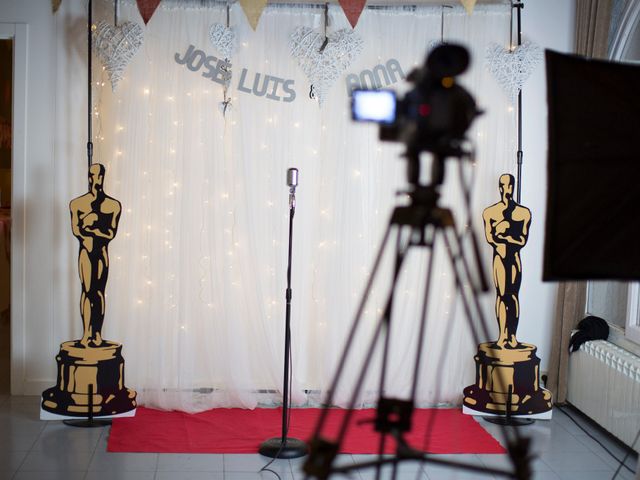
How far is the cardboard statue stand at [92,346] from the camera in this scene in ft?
13.6

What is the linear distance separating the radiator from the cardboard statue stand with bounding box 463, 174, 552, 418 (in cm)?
24

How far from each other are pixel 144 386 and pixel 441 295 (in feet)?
5.68

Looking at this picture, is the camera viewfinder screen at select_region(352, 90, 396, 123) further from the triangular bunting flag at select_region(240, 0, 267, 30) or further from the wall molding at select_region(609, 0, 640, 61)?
the wall molding at select_region(609, 0, 640, 61)

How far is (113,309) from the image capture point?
453 cm

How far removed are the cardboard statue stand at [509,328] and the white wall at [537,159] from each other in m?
0.41

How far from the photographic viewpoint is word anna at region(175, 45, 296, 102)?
447 centimetres

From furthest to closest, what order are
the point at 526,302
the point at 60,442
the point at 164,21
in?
1. the point at 526,302
2. the point at 164,21
3. the point at 60,442

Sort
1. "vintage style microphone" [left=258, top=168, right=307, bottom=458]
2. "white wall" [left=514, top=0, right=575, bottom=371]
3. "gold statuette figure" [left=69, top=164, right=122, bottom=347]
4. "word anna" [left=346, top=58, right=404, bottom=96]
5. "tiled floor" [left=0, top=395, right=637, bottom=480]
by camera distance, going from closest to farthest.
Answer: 1. "tiled floor" [left=0, top=395, right=637, bottom=480]
2. "vintage style microphone" [left=258, top=168, right=307, bottom=458]
3. "gold statuette figure" [left=69, top=164, right=122, bottom=347]
4. "word anna" [left=346, top=58, right=404, bottom=96]
5. "white wall" [left=514, top=0, right=575, bottom=371]

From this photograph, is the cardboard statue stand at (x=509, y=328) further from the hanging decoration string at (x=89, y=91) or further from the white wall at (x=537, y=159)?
the hanging decoration string at (x=89, y=91)

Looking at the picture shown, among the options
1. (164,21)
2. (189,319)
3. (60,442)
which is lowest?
(60,442)

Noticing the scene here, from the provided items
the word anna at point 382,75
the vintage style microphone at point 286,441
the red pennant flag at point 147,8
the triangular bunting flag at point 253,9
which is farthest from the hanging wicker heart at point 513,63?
the red pennant flag at point 147,8

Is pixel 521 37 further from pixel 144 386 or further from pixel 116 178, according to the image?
pixel 144 386

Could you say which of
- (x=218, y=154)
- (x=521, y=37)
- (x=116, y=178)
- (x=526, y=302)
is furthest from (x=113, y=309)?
(x=521, y=37)

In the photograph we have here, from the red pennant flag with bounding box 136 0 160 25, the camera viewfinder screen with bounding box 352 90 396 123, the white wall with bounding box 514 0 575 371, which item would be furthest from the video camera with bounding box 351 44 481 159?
the white wall with bounding box 514 0 575 371
